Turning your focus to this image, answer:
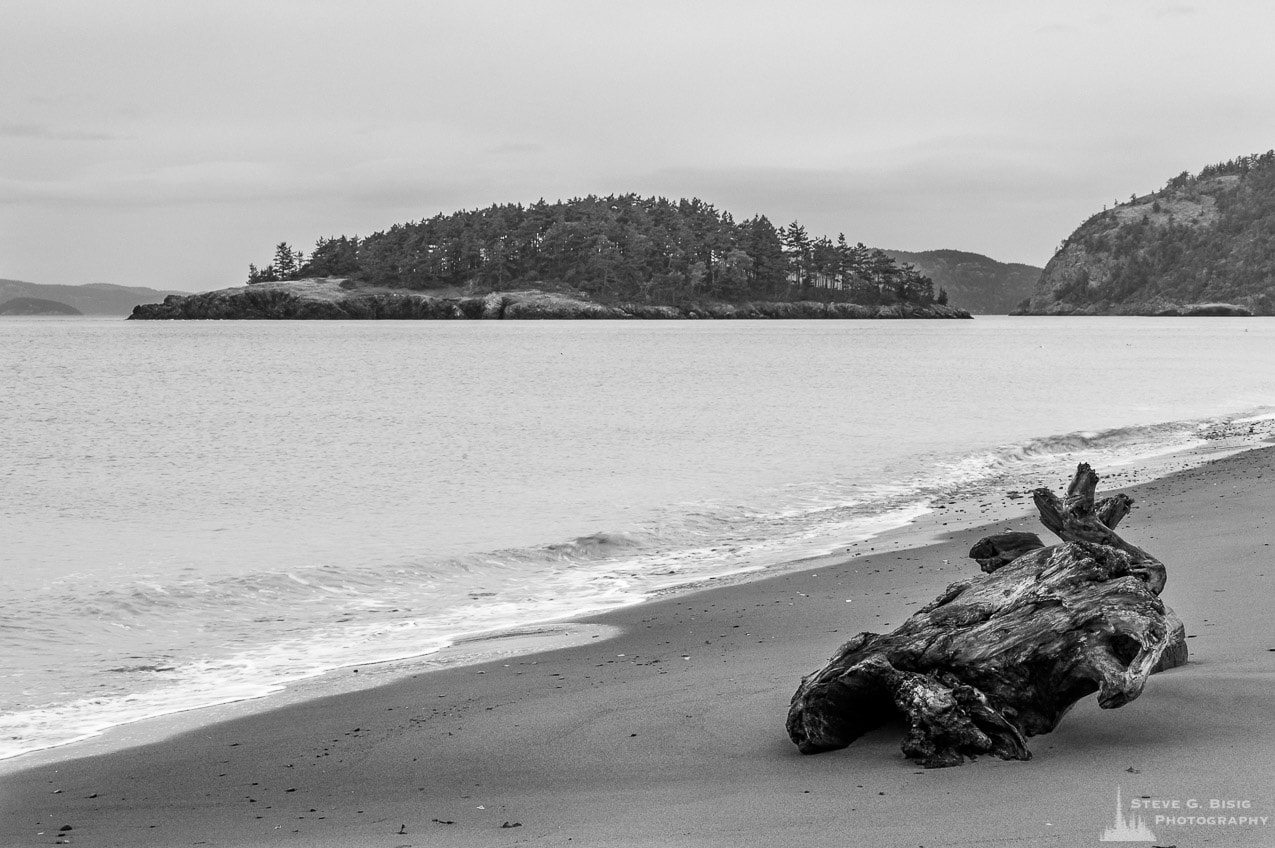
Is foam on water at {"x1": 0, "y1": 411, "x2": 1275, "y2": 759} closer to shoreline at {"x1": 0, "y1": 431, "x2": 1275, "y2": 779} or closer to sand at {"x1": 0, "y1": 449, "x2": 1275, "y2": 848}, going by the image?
shoreline at {"x1": 0, "y1": 431, "x2": 1275, "y2": 779}

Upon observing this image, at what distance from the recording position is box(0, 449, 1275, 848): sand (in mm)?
4438

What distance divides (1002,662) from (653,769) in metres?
1.75

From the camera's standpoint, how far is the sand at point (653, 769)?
444 cm

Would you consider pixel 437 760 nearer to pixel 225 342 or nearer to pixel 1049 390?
pixel 1049 390

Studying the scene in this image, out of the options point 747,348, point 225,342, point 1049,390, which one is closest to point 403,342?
point 225,342

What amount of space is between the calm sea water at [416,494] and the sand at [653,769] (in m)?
1.55

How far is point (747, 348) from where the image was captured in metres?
96.6

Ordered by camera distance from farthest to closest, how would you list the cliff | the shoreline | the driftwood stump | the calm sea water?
the cliff, the calm sea water, the shoreline, the driftwood stump

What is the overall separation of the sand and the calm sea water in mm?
1551

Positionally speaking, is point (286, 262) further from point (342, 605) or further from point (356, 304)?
point (342, 605)

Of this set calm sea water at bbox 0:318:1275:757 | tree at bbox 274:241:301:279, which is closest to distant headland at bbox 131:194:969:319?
tree at bbox 274:241:301:279

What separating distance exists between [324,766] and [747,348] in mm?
91780

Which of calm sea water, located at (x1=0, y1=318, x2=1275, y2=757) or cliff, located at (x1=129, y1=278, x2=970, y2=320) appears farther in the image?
cliff, located at (x1=129, y1=278, x2=970, y2=320)

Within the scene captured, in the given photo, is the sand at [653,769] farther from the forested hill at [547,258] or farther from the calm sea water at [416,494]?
the forested hill at [547,258]
